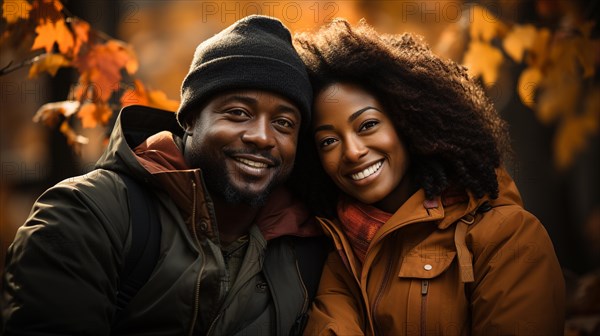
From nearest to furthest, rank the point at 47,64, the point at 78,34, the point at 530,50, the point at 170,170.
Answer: the point at 170,170, the point at 47,64, the point at 78,34, the point at 530,50

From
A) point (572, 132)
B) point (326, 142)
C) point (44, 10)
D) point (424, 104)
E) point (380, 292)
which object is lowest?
point (572, 132)

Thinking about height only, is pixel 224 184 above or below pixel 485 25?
below

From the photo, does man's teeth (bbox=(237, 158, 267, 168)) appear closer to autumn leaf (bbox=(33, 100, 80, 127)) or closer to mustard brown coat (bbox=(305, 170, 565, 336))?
mustard brown coat (bbox=(305, 170, 565, 336))

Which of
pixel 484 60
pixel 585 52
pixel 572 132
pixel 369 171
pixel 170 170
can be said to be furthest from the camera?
pixel 572 132

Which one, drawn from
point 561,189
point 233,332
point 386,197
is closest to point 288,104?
point 386,197

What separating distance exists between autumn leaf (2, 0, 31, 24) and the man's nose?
1451mm

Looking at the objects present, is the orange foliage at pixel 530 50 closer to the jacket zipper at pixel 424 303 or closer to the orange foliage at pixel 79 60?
the jacket zipper at pixel 424 303

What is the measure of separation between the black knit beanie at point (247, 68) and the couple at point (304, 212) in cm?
1

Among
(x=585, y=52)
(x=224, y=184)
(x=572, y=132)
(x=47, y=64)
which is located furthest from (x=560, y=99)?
(x=47, y=64)

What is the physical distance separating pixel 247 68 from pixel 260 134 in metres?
0.37

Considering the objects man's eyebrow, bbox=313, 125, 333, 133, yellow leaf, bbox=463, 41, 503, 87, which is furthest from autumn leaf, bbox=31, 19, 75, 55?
yellow leaf, bbox=463, 41, 503, 87

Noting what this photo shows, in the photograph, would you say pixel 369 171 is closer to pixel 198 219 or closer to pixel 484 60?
pixel 198 219

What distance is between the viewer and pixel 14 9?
373 centimetres

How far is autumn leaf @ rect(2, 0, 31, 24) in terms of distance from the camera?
372 cm
